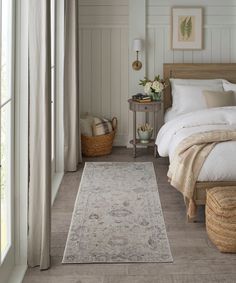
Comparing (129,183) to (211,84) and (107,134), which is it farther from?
(211,84)

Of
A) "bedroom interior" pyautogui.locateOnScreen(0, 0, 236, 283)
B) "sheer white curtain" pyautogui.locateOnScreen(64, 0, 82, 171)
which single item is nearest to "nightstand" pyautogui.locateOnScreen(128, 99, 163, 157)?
"bedroom interior" pyautogui.locateOnScreen(0, 0, 236, 283)

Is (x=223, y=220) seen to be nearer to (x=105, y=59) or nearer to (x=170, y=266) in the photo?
(x=170, y=266)

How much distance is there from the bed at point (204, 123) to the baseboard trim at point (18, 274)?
5.14 ft

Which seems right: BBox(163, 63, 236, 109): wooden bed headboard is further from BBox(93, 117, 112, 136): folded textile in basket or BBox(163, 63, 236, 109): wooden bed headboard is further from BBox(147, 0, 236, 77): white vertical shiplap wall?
BBox(93, 117, 112, 136): folded textile in basket

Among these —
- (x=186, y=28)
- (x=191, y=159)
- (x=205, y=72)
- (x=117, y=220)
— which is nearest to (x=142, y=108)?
(x=205, y=72)

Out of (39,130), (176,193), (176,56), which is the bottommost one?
(176,193)

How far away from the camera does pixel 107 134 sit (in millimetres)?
7066

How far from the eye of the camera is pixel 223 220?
12.4 feet

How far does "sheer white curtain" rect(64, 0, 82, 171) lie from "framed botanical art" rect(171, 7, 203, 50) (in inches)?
65.6

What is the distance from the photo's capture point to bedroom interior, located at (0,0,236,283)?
339 cm

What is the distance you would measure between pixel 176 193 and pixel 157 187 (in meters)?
0.28

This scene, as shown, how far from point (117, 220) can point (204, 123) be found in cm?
156

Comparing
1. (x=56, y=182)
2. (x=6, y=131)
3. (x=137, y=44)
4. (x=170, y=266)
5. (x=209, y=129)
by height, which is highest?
(x=137, y=44)

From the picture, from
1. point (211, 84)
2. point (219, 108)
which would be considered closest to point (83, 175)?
point (219, 108)
